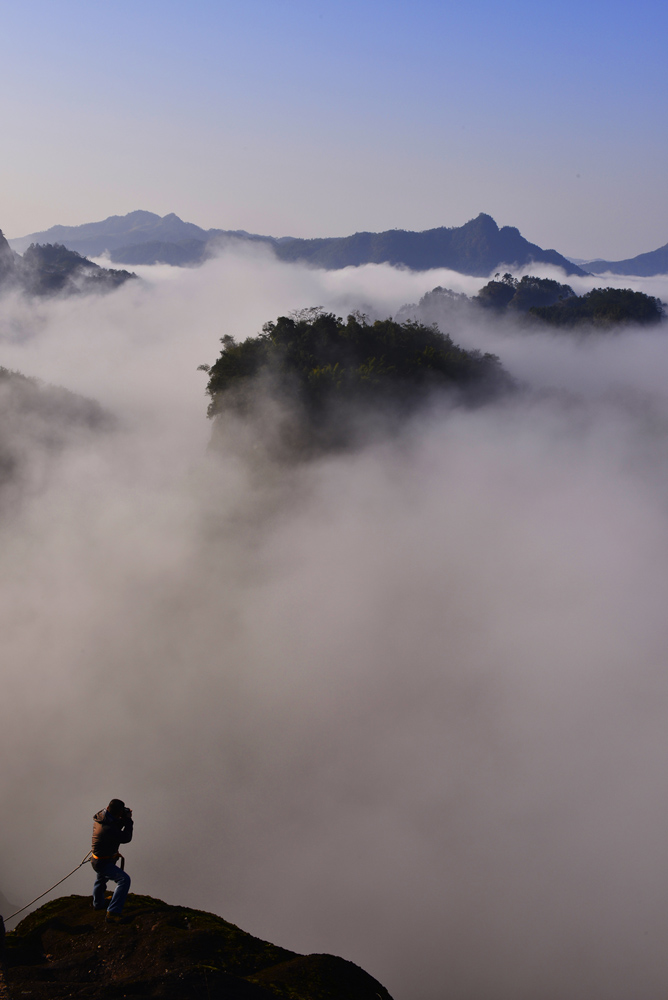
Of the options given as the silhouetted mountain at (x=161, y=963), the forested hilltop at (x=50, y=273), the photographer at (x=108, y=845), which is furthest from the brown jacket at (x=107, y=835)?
the forested hilltop at (x=50, y=273)

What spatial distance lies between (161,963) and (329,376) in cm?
3600

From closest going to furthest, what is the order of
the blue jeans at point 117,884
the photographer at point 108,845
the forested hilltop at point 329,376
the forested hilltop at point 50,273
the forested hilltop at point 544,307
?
the blue jeans at point 117,884 < the photographer at point 108,845 < the forested hilltop at point 329,376 < the forested hilltop at point 544,307 < the forested hilltop at point 50,273

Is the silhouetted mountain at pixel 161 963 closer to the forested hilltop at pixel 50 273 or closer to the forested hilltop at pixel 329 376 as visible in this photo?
the forested hilltop at pixel 329 376

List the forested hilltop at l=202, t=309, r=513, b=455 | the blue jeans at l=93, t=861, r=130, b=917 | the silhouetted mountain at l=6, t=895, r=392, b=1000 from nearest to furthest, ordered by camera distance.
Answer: the silhouetted mountain at l=6, t=895, r=392, b=1000, the blue jeans at l=93, t=861, r=130, b=917, the forested hilltop at l=202, t=309, r=513, b=455

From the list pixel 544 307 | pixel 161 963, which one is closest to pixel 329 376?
pixel 161 963

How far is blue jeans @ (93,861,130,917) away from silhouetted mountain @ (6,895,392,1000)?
155 millimetres

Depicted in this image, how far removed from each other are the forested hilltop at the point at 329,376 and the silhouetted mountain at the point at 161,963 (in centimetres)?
3417

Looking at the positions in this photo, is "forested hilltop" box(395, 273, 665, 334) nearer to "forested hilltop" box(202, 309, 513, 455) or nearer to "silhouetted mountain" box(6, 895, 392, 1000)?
"forested hilltop" box(202, 309, 513, 455)

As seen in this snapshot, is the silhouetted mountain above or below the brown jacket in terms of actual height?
below

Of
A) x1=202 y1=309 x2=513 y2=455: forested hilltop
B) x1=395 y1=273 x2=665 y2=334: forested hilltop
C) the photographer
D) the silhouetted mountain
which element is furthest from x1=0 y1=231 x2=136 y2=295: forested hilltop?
the silhouetted mountain

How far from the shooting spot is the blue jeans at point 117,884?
7816 millimetres

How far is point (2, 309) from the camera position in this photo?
153625mm

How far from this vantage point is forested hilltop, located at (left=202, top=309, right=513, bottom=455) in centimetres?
4031

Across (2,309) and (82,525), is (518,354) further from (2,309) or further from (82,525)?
(2,309)
